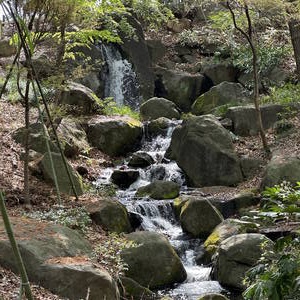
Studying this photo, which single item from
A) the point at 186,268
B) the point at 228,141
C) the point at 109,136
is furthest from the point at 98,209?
the point at 109,136

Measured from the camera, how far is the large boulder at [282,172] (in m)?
10.6

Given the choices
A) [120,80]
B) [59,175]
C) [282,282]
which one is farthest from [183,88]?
[282,282]

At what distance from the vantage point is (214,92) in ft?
60.8

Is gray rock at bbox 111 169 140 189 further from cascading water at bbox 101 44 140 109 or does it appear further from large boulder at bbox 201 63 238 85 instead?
large boulder at bbox 201 63 238 85

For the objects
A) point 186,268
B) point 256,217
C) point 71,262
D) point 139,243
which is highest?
point 256,217

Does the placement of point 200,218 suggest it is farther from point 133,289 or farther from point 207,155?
point 207,155

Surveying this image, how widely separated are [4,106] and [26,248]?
9.84 m

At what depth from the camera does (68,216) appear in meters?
8.27

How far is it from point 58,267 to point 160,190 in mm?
6283

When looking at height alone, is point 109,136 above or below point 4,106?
below

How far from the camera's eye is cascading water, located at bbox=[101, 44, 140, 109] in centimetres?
2162

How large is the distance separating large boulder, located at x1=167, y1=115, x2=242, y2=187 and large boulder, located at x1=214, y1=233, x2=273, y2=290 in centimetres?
477

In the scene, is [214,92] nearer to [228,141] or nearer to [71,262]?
[228,141]

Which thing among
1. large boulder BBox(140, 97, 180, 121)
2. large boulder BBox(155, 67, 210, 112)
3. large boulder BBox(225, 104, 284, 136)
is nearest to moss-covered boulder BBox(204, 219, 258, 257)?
large boulder BBox(225, 104, 284, 136)
